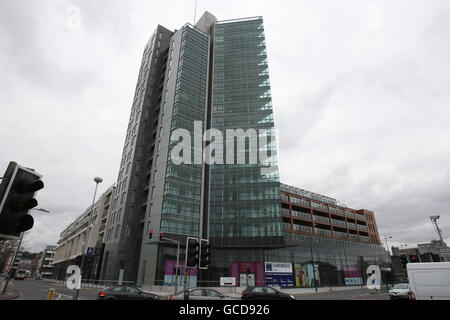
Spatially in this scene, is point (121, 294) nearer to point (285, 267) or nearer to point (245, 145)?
point (285, 267)

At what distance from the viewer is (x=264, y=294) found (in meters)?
19.7

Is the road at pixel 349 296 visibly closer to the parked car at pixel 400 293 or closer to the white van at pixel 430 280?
the parked car at pixel 400 293

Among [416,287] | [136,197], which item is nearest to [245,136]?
[136,197]

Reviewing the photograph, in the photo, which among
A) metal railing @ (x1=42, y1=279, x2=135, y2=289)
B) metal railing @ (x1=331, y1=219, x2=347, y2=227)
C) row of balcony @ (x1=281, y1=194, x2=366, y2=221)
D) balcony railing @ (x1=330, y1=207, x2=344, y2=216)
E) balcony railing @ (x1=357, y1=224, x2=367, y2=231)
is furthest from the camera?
balcony railing @ (x1=357, y1=224, x2=367, y2=231)

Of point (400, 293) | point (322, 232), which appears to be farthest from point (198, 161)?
point (400, 293)

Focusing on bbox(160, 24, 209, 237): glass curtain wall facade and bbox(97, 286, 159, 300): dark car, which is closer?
bbox(97, 286, 159, 300): dark car

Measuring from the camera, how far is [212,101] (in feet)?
217

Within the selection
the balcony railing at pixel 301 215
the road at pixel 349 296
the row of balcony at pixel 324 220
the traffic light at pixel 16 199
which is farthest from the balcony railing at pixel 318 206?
the traffic light at pixel 16 199

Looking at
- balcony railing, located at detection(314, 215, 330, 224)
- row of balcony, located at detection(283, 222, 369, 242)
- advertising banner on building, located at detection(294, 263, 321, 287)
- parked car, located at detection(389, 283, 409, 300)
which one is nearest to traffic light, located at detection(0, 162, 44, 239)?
parked car, located at detection(389, 283, 409, 300)

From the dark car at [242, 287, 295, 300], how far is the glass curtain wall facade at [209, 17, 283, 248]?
30.5 meters

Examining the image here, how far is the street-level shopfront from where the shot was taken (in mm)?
48031

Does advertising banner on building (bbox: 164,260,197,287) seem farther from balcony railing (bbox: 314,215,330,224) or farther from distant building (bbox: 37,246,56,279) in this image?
distant building (bbox: 37,246,56,279)
